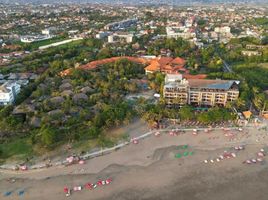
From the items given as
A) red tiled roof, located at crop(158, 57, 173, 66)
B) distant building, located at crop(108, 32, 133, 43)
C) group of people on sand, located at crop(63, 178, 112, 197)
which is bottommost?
distant building, located at crop(108, 32, 133, 43)

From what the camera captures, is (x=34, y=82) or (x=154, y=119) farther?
(x=34, y=82)

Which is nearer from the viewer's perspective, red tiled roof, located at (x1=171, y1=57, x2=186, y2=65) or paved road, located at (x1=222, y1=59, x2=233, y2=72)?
paved road, located at (x1=222, y1=59, x2=233, y2=72)

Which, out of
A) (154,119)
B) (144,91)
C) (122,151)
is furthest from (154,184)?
(144,91)

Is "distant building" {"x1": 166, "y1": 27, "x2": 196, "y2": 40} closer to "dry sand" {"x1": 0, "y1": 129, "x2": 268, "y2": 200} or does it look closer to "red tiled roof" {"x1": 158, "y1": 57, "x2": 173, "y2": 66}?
"red tiled roof" {"x1": 158, "y1": 57, "x2": 173, "y2": 66}

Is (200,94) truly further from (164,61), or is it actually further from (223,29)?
(223,29)

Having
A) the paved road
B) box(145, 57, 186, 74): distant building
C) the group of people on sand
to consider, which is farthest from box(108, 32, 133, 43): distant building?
the group of people on sand

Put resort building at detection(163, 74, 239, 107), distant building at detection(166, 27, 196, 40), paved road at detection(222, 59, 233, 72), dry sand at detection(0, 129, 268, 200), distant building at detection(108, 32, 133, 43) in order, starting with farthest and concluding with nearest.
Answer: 1. distant building at detection(166, 27, 196, 40)
2. distant building at detection(108, 32, 133, 43)
3. paved road at detection(222, 59, 233, 72)
4. resort building at detection(163, 74, 239, 107)
5. dry sand at detection(0, 129, 268, 200)

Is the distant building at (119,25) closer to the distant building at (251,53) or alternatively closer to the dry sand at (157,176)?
the distant building at (251,53)

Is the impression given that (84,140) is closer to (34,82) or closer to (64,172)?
(64,172)
